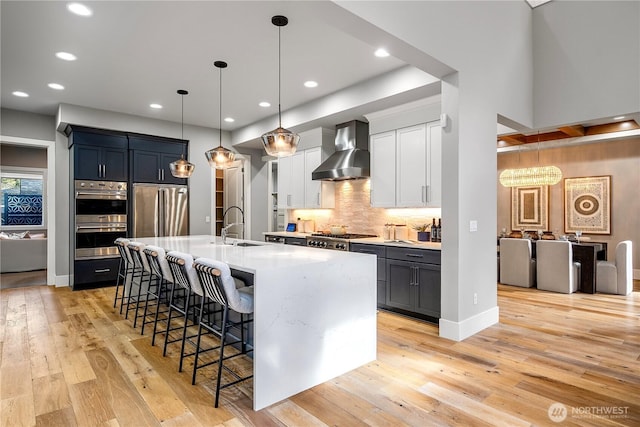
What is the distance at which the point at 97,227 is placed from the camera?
19.2ft

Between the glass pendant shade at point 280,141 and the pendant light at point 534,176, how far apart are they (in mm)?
5214

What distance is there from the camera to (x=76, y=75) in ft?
14.4

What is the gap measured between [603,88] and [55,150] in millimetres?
7929

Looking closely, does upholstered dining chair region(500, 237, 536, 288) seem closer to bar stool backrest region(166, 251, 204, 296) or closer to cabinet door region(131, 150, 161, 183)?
bar stool backrest region(166, 251, 204, 296)

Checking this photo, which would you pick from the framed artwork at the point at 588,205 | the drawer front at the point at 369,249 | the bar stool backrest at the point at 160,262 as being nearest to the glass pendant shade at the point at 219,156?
the bar stool backrest at the point at 160,262

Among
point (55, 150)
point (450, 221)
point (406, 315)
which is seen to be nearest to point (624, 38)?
point (450, 221)

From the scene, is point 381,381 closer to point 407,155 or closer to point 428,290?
point 428,290

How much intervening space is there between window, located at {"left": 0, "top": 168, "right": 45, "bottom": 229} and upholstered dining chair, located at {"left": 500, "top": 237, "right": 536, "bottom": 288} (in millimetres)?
10581

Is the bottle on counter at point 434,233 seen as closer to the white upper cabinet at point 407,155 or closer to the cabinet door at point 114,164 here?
the white upper cabinet at point 407,155

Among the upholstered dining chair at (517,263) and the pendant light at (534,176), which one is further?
the pendant light at (534,176)

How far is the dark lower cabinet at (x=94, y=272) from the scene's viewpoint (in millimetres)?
5684

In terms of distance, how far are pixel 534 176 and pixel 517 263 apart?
1724 millimetres

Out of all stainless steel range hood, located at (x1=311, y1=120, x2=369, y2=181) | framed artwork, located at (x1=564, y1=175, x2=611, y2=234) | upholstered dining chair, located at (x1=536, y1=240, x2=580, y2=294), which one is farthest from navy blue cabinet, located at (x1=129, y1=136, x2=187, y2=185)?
framed artwork, located at (x1=564, y1=175, x2=611, y2=234)

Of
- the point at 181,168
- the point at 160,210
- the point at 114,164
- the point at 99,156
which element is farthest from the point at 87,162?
the point at 181,168
